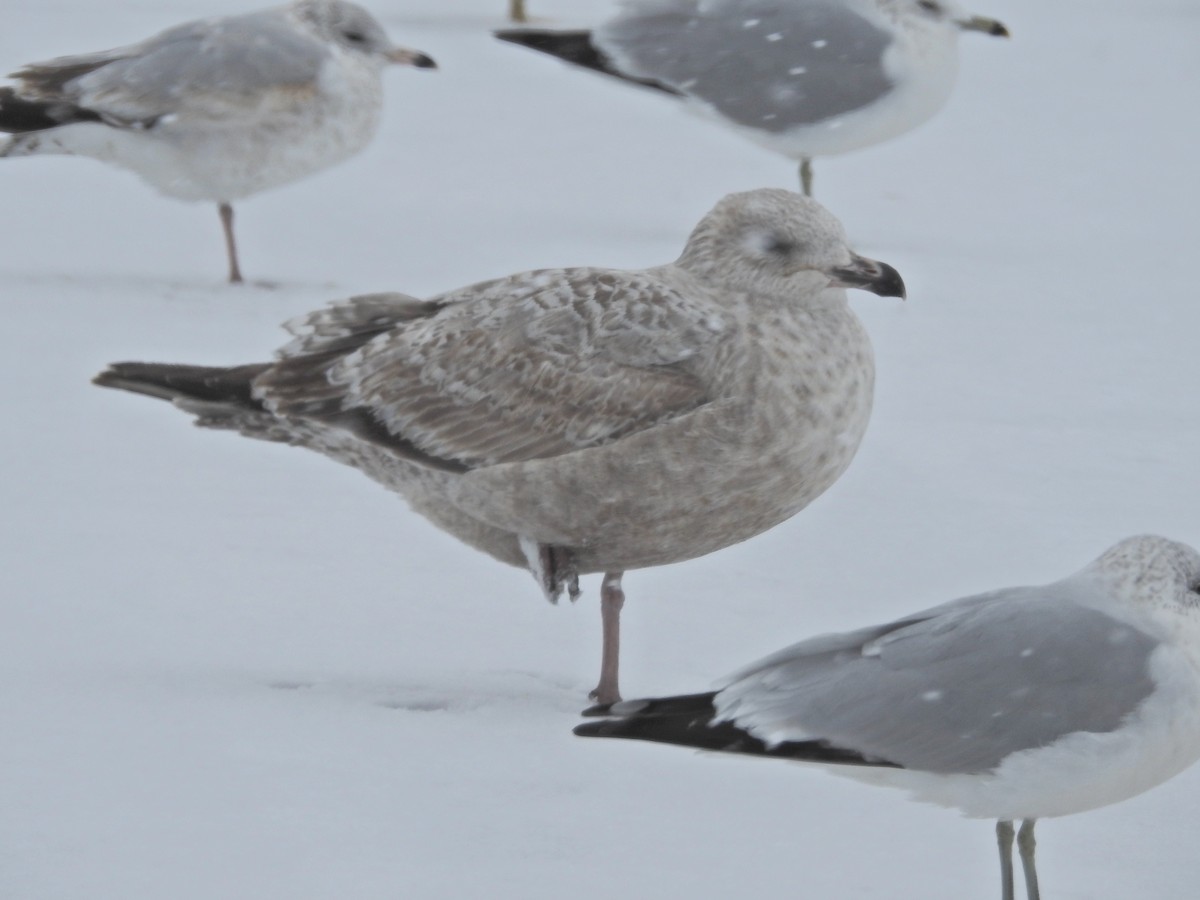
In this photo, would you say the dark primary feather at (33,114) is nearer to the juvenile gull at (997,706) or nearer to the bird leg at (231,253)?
the bird leg at (231,253)

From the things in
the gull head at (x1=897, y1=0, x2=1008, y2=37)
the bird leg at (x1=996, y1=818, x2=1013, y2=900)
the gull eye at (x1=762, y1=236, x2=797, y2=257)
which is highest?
the gull eye at (x1=762, y1=236, x2=797, y2=257)

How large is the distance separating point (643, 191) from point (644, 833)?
523 centimetres

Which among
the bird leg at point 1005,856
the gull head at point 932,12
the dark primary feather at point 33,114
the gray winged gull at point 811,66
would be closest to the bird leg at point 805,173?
the gray winged gull at point 811,66

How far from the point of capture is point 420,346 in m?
3.90

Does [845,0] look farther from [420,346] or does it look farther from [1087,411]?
[420,346]

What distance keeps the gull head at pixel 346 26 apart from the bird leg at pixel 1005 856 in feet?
16.5

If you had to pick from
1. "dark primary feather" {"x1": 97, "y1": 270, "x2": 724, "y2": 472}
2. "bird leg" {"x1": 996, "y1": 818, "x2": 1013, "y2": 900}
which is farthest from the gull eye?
"bird leg" {"x1": 996, "y1": 818, "x2": 1013, "y2": 900}

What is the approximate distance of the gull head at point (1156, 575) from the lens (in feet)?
9.98

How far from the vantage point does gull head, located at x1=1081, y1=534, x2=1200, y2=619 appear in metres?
3.04

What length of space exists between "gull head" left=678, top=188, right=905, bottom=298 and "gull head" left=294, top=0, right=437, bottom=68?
373 cm

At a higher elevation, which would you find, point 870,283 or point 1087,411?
point 870,283

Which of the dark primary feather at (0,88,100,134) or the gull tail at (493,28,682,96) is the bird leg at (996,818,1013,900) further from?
the gull tail at (493,28,682,96)

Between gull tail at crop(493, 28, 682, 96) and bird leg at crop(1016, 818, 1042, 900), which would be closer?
bird leg at crop(1016, 818, 1042, 900)

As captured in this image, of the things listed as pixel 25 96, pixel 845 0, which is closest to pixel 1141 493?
pixel 845 0
